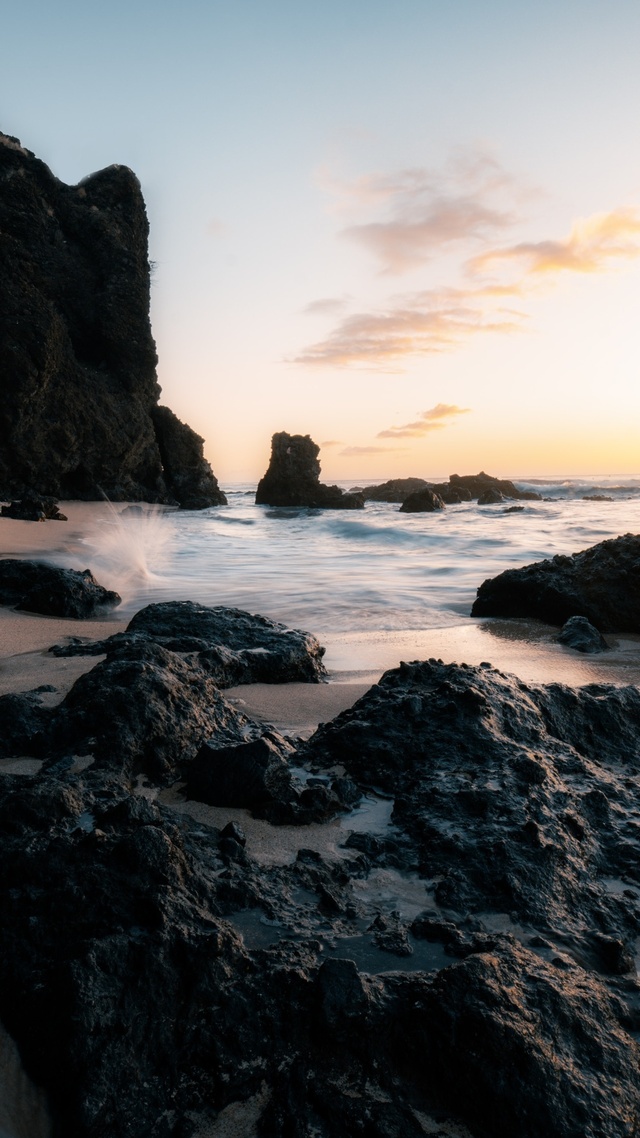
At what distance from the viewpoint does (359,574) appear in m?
9.59

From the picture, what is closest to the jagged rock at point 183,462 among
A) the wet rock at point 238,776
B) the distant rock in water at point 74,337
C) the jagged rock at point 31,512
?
the distant rock in water at point 74,337

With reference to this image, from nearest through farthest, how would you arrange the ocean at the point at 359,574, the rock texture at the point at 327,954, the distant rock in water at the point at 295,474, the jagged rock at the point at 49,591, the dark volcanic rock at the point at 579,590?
1. the rock texture at the point at 327,954
2. the ocean at the point at 359,574
3. the jagged rock at the point at 49,591
4. the dark volcanic rock at the point at 579,590
5. the distant rock in water at the point at 295,474

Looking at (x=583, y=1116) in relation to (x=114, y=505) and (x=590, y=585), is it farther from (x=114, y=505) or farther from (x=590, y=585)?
(x=114, y=505)

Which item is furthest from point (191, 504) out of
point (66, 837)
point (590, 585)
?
point (66, 837)

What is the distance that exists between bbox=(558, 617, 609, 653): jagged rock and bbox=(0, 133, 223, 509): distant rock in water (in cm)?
1504

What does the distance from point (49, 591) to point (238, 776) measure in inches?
148

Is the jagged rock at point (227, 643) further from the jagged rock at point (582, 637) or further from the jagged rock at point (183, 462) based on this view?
the jagged rock at point (183, 462)

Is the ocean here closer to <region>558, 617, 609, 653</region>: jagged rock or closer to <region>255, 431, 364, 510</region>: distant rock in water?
<region>558, 617, 609, 653</region>: jagged rock

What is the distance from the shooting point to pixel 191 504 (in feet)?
88.0

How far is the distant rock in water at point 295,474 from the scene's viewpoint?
33.3 metres

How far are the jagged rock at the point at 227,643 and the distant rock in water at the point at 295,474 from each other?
2895 cm

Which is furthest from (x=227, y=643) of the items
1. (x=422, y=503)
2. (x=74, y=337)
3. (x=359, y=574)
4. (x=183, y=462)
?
(x=183, y=462)

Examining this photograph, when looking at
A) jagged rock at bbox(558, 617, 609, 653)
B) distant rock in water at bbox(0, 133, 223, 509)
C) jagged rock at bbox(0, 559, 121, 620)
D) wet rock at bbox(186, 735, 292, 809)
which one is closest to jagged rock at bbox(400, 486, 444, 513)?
distant rock in water at bbox(0, 133, 223, 509)

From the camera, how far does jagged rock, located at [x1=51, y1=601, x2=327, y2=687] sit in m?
3.44
